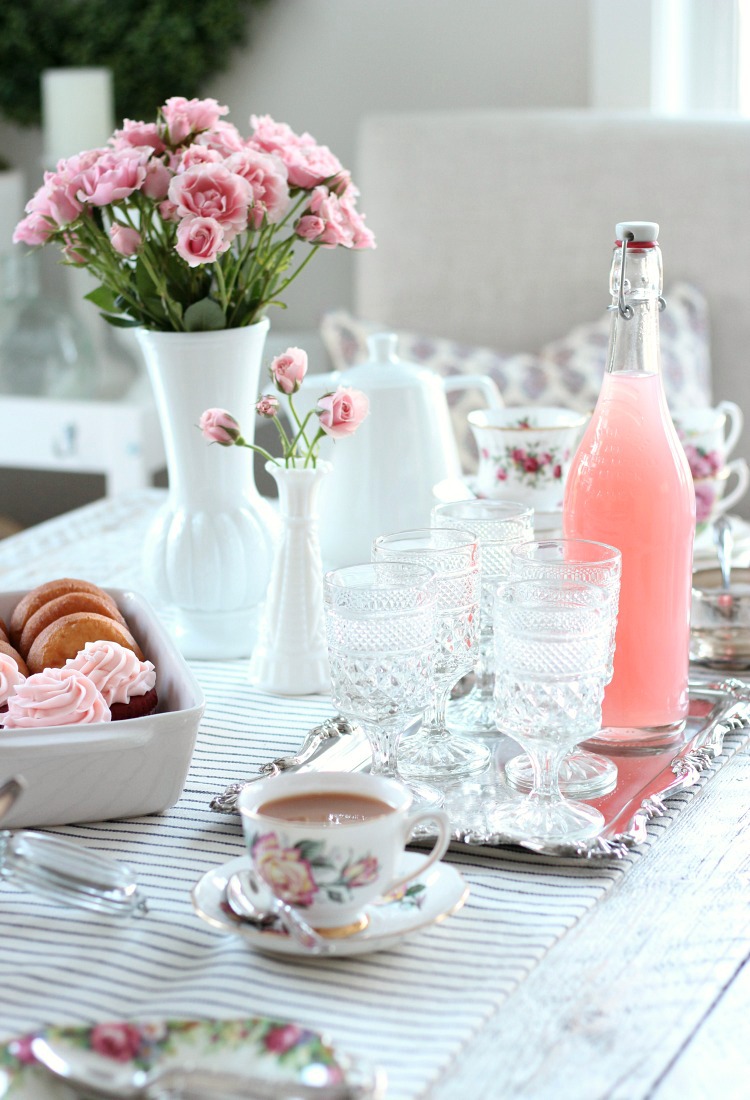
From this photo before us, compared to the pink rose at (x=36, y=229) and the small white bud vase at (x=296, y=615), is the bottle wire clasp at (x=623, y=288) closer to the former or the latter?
the small white bud vase at (x=296, y=615)

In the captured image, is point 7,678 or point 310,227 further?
point 310,227

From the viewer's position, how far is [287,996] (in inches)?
24.3

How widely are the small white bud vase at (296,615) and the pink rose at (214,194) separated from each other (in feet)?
0.70

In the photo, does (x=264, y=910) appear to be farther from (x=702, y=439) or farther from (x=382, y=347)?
(x=702, y=439)

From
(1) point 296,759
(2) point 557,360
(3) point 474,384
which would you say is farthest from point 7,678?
(2) point 557,360

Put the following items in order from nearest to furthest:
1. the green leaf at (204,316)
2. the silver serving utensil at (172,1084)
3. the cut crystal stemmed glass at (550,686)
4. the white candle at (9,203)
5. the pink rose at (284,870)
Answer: the silver serving utensil at (172,1084), the pink rose at (284,870), the cut crystal stemmed glass at (550,686), the green leaf at (204,316), the white candle at (9,203)

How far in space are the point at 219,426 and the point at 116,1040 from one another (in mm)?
504

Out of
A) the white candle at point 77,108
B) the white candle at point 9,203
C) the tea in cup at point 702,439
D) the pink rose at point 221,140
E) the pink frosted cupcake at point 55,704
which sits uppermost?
the white candle at point 77,108

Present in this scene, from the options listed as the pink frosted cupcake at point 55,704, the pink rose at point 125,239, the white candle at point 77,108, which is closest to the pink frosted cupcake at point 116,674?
the pink frosted cupcake at point 55,704

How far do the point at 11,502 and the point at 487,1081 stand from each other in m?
2.39

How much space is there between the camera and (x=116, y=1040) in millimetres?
551

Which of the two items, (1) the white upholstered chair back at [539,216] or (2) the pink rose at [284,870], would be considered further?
(1) the white upholstered chair back at [539,216]

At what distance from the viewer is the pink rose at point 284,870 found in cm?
62

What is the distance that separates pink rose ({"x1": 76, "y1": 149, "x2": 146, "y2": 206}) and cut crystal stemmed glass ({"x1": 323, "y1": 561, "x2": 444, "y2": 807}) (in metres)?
0.38
